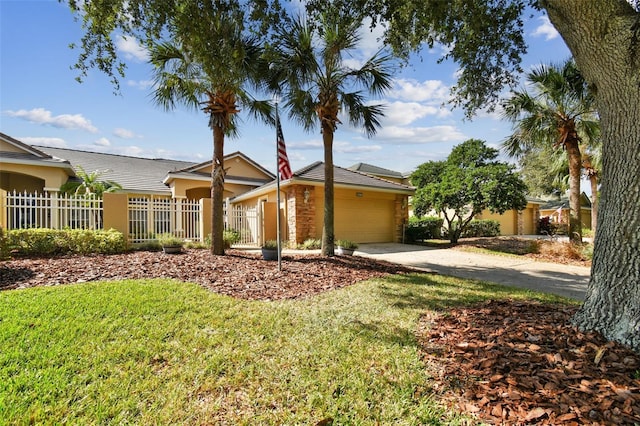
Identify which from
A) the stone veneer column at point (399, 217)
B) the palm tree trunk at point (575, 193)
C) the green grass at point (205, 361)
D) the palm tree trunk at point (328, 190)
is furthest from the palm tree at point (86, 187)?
the palm tree trunk at point (575, 193)

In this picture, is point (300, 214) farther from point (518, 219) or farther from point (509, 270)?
point (518, 219)

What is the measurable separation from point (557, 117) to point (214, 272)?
14.5m

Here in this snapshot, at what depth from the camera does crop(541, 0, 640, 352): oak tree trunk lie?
2.99 metres

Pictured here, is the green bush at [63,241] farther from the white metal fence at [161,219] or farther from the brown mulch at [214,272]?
the white metal fence at [161,219]

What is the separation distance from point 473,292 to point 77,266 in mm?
8914

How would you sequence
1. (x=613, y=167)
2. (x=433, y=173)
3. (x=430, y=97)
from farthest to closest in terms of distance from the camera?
(x=433, y=173) → (x=430, y=97) → (x=613, y=167)

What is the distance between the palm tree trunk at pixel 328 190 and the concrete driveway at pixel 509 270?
2.58 m

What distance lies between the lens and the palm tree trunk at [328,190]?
967 cm

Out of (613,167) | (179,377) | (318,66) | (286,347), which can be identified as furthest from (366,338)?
(318,66)

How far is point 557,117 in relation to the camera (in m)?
12.6

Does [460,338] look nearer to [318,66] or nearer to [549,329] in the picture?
[549,329]

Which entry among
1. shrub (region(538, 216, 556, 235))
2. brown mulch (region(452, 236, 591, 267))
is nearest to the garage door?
brown mulch (region(452, 236, 591, 267))

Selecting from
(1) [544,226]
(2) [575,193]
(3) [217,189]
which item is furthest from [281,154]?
(1) [544,226]

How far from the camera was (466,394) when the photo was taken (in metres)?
2.52
